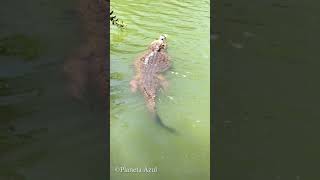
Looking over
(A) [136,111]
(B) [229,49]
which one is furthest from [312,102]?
(A) [136,111]

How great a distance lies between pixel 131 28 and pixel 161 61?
0.90ft

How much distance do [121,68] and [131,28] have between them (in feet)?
0.85

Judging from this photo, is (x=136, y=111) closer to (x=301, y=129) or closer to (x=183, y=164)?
(x=183, y=164)

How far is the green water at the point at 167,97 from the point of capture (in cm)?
297

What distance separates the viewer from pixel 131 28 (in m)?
3.07
